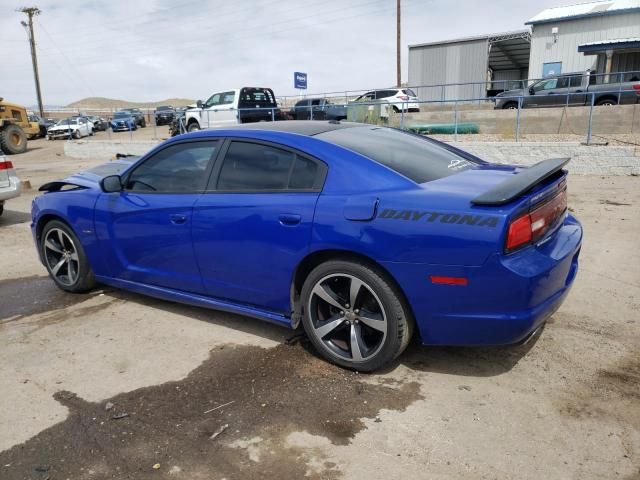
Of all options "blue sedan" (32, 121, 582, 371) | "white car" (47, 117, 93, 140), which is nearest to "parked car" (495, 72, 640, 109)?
"blue sedan" (32, 121, 582, 371)

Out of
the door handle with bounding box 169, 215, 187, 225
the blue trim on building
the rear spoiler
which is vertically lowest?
the door handle with bounding box 169, 215, 187, 225

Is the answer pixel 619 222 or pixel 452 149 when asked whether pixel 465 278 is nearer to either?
pixel 452 149

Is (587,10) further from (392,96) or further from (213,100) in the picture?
(213,100)

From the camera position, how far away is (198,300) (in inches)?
159

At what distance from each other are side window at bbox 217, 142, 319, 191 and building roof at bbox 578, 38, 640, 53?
2547 cm

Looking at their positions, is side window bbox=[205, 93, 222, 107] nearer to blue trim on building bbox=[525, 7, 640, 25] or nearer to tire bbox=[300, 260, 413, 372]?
blue trim on building bbox=[525, 7, 640, 25]

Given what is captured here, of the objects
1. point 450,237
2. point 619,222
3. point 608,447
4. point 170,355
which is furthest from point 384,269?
point 619,222

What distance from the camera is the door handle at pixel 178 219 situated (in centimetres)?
390

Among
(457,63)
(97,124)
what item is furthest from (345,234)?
(97,124)

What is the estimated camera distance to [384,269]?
123 inches

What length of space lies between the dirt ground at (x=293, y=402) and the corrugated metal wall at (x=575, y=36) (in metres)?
26.5

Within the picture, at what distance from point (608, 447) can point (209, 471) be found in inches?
75.7

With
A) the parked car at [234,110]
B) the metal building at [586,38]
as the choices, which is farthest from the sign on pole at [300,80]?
the metal building at [586,38]

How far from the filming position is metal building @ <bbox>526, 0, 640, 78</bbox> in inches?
982
